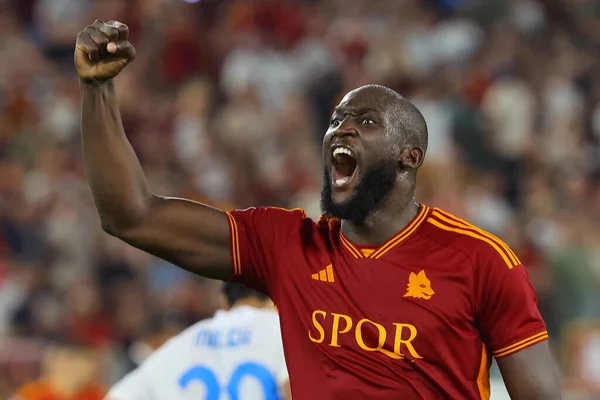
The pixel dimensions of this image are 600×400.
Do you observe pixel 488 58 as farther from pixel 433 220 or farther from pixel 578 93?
pixel 433 220

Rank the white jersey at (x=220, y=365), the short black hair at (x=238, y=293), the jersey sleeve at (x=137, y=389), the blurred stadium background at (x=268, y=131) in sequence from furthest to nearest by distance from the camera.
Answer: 1. the blurred stadium background at (x=268, y=131)
2. the short black hair at (x=238, y=293)
3. the jersey sleeve at (x=137, y=389)
4. the white jersey at (x=220, y=365)

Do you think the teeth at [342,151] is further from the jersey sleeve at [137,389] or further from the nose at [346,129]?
the jersey sleeve at [137,389]

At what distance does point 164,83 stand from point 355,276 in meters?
7.24

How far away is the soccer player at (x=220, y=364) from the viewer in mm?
4270

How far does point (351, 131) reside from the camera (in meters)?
3.19

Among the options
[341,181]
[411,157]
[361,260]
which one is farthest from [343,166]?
[361,260]

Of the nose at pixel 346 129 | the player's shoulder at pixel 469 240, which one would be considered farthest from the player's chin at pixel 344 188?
the player's shoulder at pixel 469 240

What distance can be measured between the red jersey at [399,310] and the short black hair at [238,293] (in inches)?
51.0

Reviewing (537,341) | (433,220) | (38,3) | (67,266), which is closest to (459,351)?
(537,341)

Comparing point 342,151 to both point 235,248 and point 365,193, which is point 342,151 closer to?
point 365,193

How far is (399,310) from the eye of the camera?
3.02 meters

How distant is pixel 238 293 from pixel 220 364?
1.14 ft

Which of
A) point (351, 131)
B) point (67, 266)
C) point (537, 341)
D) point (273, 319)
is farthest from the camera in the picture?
point (67, 266)

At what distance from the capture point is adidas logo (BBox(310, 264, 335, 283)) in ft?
10.3
